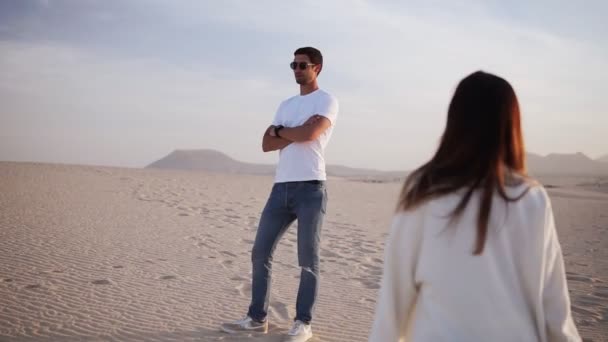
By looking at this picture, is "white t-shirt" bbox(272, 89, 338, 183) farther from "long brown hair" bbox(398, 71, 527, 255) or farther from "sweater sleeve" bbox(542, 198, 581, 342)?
"sweater sleeve" bbox(542, 198, 581, 342)

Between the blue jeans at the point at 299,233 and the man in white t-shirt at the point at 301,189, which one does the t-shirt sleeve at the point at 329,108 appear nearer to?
the man in white t-shirt at the point at 301,189

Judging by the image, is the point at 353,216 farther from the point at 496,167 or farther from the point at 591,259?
the point at 496,167

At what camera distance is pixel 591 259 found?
29.4ft

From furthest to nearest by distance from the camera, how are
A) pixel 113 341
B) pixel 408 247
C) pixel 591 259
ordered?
pixel 591 259 → pixel 113 341 → pixel 408 247

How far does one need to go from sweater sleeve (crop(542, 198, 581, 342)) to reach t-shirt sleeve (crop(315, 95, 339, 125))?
7.90 feet

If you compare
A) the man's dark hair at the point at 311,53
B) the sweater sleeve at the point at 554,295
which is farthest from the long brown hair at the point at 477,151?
the man's dark hair at the point at 311,53

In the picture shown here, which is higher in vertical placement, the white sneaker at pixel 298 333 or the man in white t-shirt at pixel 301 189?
the man in white t-shirt at pixel 301 189

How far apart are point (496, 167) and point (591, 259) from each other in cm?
874

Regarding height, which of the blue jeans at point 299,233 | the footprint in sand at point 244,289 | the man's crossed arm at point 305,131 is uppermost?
the man's crossed arm at point 305,131

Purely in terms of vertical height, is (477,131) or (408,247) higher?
(477,131)

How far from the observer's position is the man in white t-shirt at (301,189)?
3836 mm

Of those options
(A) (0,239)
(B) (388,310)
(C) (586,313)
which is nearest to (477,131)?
(B) (388,310)

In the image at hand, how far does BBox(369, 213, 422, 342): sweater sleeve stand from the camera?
5.76ft

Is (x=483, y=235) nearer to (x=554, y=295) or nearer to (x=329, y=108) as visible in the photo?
(x=554, y=295)
